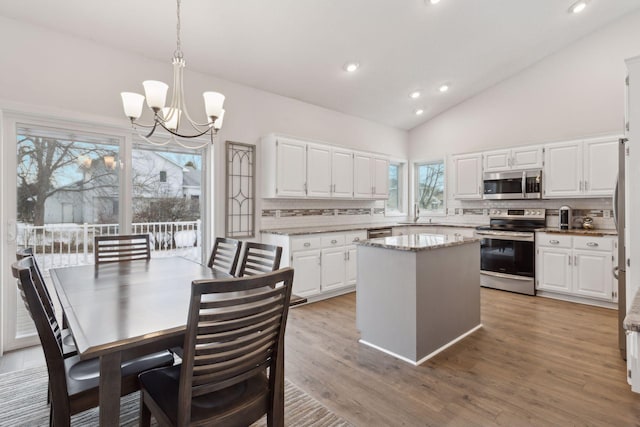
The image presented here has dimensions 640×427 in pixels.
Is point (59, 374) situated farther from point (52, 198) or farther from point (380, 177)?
point (380, 177)

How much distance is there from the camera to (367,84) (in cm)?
466

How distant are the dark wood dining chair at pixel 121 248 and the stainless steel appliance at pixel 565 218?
5.09 meters

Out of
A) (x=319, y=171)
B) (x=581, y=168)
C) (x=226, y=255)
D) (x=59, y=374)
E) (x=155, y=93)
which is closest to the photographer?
(x=59, y=374)

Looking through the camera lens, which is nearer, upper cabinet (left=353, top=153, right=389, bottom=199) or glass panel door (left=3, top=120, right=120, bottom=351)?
glass panel door (left=3, top=120, right=120, bottom=351)

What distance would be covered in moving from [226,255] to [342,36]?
8.69ft

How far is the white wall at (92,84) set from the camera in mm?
2715

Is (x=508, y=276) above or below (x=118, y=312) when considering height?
below

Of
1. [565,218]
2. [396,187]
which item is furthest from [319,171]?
[565,218]

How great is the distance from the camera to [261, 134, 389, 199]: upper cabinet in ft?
13.6

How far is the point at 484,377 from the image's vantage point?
2383 millimetres

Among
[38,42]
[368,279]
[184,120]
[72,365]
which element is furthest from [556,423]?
[38,42]

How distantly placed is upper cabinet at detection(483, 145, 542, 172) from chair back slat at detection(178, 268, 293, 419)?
473cm

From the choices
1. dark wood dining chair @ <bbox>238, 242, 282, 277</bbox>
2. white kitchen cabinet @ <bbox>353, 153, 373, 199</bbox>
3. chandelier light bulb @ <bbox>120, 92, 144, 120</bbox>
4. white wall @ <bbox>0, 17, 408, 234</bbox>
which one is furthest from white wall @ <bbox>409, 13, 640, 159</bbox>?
chandelier light bulb @ <bbox>120, 92, 144, 120</bbox>

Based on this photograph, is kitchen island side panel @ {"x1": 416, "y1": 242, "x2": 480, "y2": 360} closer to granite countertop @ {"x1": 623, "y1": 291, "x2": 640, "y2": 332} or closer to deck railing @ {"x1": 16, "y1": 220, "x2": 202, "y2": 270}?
granite countertop @ {"x1": 623, "y1": 291, "x2": 640, "y2": 332}
